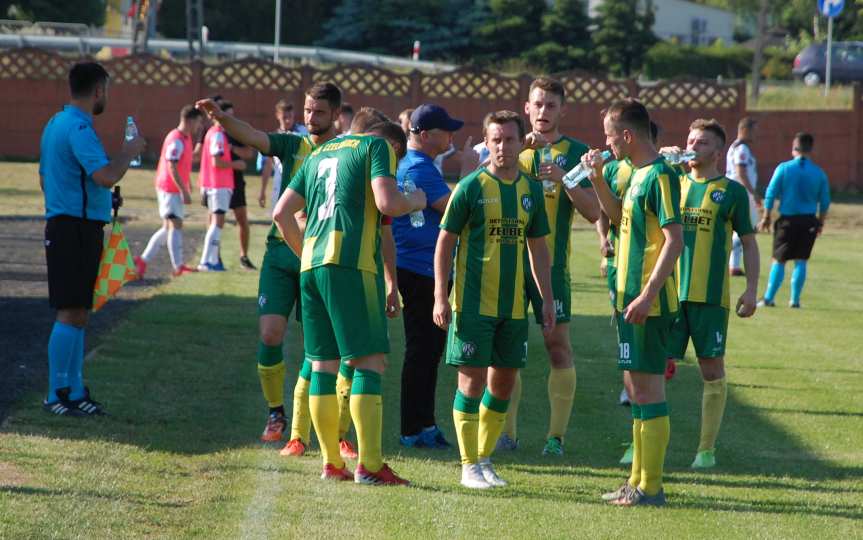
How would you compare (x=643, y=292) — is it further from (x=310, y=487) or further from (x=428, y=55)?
(x=428, y=55)

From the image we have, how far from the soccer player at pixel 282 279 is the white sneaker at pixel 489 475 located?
1132 mm

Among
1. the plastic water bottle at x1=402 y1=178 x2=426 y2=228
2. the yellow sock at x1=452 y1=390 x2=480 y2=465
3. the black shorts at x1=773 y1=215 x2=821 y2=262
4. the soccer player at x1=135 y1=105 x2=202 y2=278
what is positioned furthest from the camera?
Result: the black shorts at x1=773 y1=215 x2=821 y2=262

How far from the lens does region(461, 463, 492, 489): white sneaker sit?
680cm

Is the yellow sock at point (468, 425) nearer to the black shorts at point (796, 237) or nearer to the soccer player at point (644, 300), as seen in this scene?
the soccer player at point (644, 300)

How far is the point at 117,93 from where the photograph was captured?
3112 centimetres

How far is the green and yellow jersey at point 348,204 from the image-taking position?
6.50 metres

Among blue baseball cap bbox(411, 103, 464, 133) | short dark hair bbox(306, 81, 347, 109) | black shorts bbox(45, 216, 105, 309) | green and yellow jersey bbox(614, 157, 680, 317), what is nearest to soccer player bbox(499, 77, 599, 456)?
blue baseball cap bbox(411, 103, 464, 133)

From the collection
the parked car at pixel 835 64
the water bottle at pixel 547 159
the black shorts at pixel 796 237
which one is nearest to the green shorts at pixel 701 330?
the water bottle at pixel 547 159

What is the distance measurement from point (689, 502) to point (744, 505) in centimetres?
29

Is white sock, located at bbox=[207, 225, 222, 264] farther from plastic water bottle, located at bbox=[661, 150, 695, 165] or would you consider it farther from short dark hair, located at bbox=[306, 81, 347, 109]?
plastic water bottle, located at bbox=[661, 150, 695, 165]

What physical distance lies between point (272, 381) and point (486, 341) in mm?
1707

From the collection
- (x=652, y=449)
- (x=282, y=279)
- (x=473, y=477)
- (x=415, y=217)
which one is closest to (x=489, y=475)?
(x=473, y=477)

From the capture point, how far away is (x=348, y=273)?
6492 millimetres

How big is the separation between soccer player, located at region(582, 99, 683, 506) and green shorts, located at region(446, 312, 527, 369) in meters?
0.53
